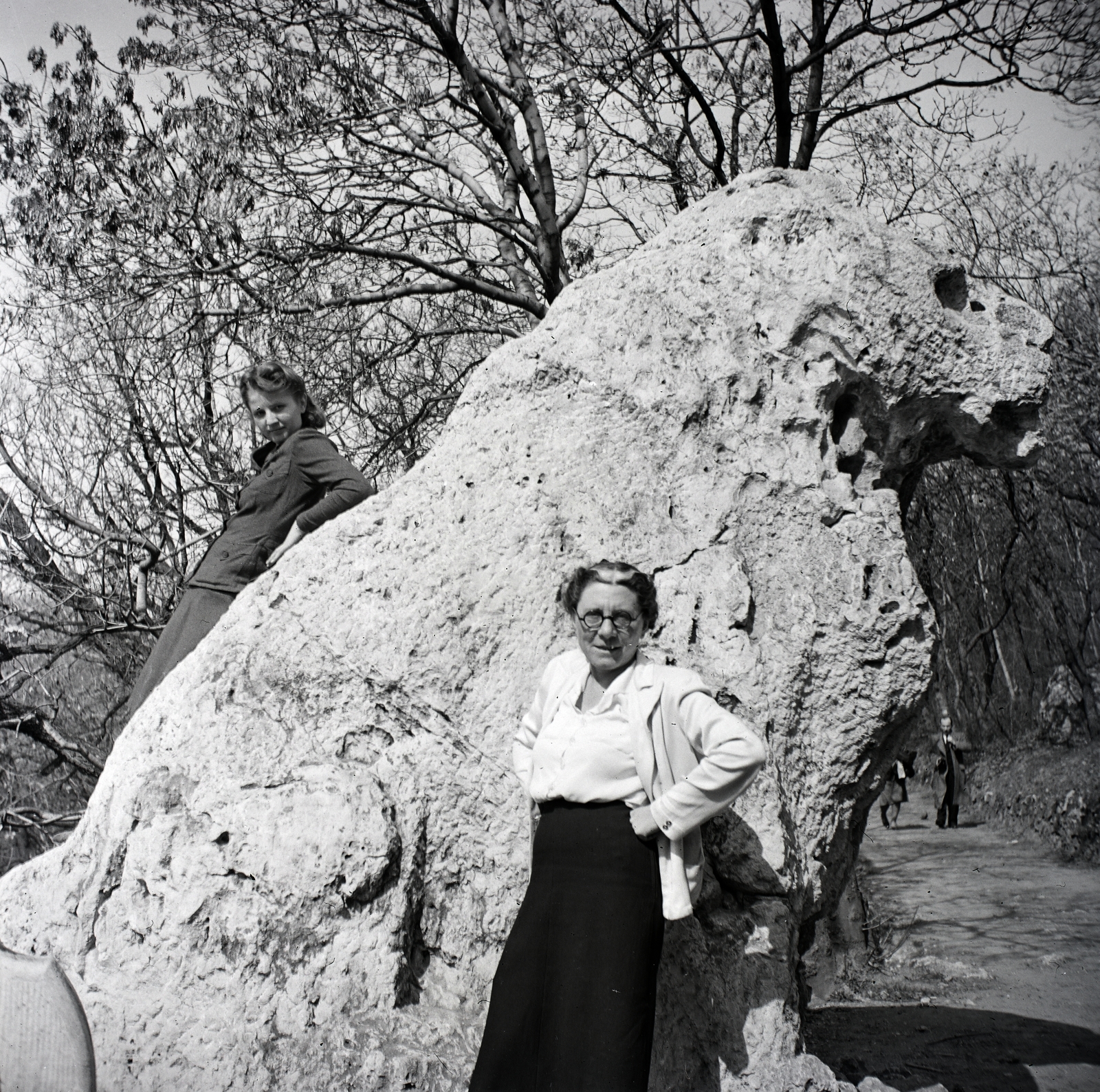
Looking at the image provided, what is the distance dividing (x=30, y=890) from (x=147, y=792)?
492 mm

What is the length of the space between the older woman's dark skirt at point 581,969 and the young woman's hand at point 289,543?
1.57m

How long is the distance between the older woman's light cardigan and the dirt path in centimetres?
166

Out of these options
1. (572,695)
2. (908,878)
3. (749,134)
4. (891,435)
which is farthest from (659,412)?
(908,878)

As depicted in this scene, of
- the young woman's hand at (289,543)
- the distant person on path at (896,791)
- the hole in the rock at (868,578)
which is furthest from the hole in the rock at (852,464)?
the distant person on path at (896,791)

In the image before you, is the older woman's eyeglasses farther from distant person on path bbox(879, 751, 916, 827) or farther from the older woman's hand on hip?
distant person on path bbox(879, 751, 916, 827)

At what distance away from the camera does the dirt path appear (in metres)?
4.04

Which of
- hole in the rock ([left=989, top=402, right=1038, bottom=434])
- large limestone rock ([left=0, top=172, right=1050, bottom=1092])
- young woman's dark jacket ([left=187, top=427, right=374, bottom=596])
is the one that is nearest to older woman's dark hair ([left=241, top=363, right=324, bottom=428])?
young woman's dark jacket ([left=187, top=427, right=374, bottom=596])

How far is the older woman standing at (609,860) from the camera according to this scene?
7.65 ft

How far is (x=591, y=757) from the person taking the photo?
2.49m

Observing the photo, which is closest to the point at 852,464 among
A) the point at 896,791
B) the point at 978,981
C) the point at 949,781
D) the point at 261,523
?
the point at 261,523

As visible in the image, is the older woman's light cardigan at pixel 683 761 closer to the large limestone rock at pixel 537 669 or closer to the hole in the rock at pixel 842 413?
the large limestone rock at pixel 537 669

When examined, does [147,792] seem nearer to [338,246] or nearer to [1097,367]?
[338,246]

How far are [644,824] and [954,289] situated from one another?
2391mm

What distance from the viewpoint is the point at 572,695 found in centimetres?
262
